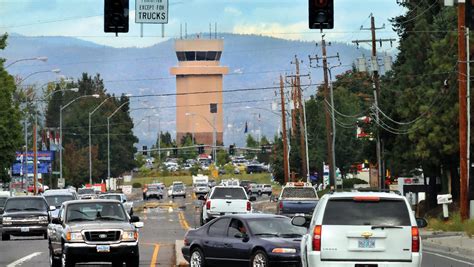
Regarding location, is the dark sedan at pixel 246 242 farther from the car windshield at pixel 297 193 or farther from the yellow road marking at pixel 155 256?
the car windshield at pixel 297 193

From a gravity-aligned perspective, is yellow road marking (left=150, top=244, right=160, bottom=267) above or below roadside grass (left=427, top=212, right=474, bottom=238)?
above

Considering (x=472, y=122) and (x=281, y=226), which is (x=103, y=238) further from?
(x=472, y=122)

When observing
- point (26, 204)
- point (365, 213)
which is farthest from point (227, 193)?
point (365, 213)

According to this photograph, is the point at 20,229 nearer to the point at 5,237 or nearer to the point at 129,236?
the point at 5,237

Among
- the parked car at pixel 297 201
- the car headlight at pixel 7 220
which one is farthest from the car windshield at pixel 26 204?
the parked car at pixel 297 201

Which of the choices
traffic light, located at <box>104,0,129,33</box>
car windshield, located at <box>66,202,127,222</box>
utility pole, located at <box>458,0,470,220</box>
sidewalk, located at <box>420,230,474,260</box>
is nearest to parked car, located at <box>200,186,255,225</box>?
sidewalk, located at <box>420,230,474,260</box>

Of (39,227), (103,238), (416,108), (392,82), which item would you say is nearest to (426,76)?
(416,108)

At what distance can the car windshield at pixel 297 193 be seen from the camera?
176 feet

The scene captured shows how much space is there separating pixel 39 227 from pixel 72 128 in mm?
117373

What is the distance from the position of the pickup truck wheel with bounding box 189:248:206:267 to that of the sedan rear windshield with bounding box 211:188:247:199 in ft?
76.0

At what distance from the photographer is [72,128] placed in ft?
531

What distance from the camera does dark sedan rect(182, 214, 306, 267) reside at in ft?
77.3

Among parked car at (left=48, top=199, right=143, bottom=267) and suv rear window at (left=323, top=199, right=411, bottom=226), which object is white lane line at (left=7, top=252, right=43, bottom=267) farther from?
suv rear window at (left=323, top=199, right=411, bottom=226)

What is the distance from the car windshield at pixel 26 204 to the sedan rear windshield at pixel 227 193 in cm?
721
